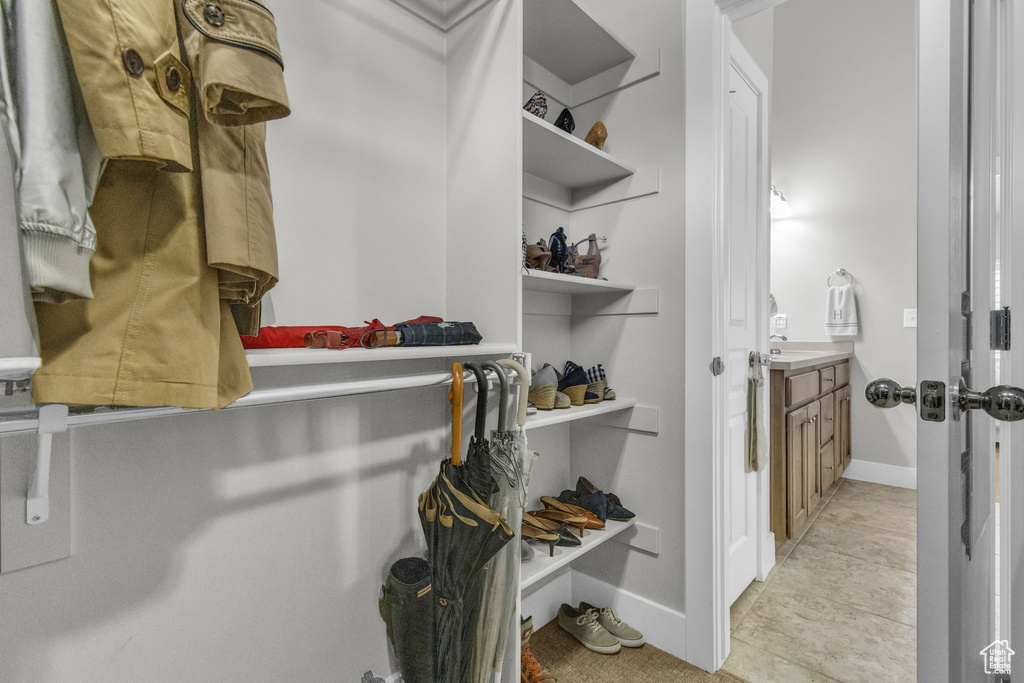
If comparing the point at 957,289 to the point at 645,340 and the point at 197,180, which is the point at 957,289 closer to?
the point at 645,340

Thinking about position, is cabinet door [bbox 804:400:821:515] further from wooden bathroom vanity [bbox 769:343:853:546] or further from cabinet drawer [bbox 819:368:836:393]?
cabinet drawer [bbox 819:368:836:393]

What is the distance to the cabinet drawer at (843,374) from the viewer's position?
3.12m

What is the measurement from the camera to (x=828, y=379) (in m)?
2.88

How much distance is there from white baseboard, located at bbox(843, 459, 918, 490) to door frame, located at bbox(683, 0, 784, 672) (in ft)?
8.14

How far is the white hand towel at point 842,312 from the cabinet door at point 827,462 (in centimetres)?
84

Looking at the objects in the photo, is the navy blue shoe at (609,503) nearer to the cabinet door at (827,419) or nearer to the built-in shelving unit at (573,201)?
the built-in shelving unit at (573,201)

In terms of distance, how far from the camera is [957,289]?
757 mm

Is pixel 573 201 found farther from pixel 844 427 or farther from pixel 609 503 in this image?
pixel 844 427

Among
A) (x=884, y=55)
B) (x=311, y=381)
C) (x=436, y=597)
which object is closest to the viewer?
(x=436, y=597)

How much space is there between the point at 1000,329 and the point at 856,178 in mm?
3039

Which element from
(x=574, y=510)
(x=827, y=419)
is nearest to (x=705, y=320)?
(x=574, y=510)

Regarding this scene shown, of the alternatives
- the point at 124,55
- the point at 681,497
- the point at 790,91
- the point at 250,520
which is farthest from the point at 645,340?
the point at 790,91

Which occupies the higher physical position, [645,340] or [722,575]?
[645,340]

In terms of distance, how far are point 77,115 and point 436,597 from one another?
0.99m
